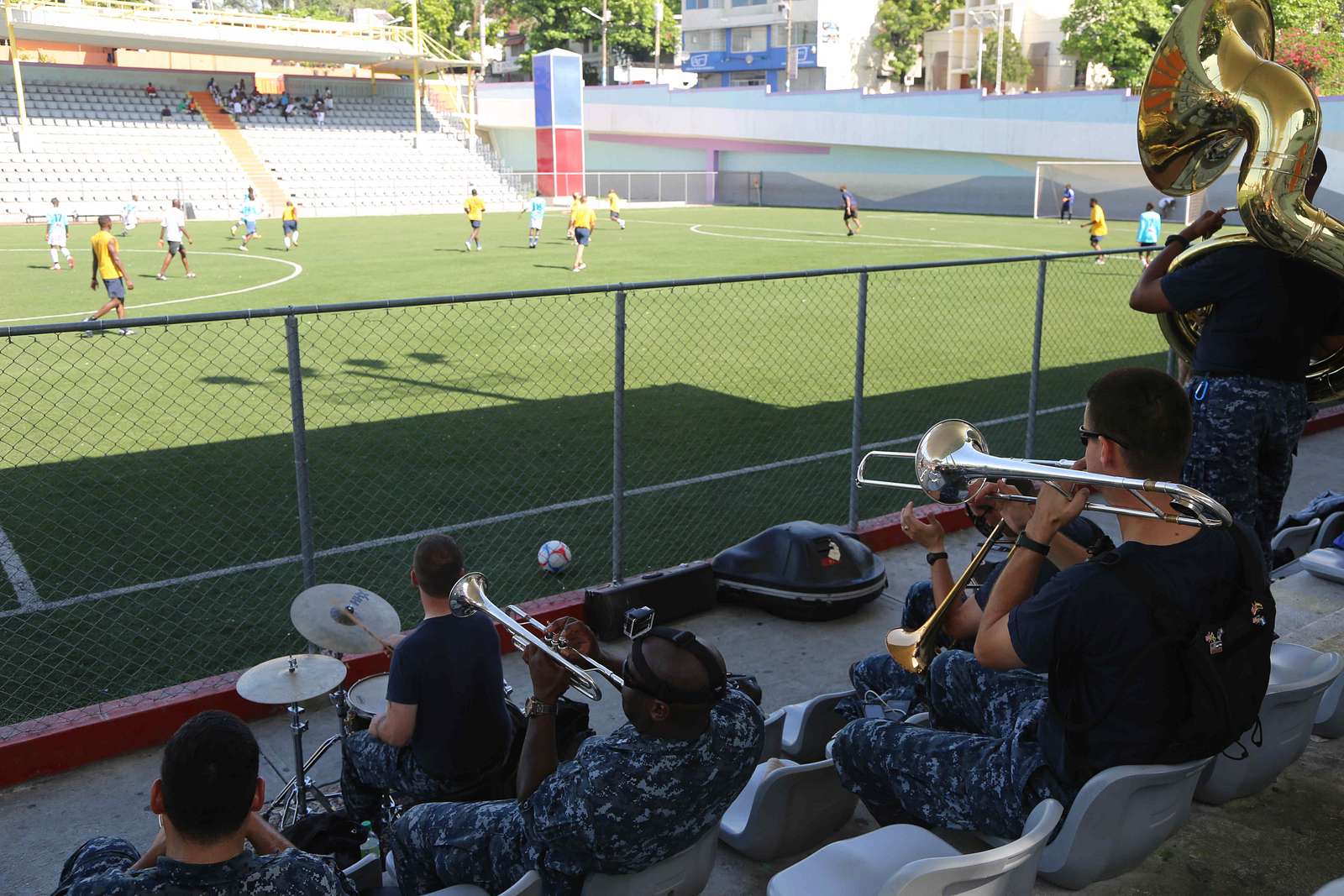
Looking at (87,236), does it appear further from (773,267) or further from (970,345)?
(970,345)

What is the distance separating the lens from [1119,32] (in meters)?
66.9

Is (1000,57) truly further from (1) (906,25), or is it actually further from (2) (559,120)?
(2) (559,120)

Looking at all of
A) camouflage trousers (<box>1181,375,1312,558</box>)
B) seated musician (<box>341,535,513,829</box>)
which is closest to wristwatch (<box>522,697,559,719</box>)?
seated musician (<box>341,535,513,829</box>)

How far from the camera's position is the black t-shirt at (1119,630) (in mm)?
2932

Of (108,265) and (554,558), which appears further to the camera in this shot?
(108,265)

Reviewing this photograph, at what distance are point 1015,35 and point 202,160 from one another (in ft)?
178

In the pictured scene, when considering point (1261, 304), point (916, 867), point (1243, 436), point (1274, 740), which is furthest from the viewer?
point (1243, 436)

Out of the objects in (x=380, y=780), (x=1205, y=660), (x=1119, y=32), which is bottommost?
(x=380, y=780)

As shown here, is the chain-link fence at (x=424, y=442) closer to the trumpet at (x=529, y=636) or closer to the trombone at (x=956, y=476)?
the trumpet at (x=529, y=636)

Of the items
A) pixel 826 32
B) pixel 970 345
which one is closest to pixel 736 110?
pixel 826 32

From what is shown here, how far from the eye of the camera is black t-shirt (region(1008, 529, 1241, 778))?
9.62 ft

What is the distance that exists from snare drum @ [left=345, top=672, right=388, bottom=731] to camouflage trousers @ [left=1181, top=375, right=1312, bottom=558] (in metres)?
3.84

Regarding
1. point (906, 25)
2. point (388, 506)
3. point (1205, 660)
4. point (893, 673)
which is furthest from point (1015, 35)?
point (1205, 660)


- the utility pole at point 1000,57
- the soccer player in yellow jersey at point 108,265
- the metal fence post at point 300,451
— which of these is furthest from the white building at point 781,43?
the metal fence post at point 300,451
